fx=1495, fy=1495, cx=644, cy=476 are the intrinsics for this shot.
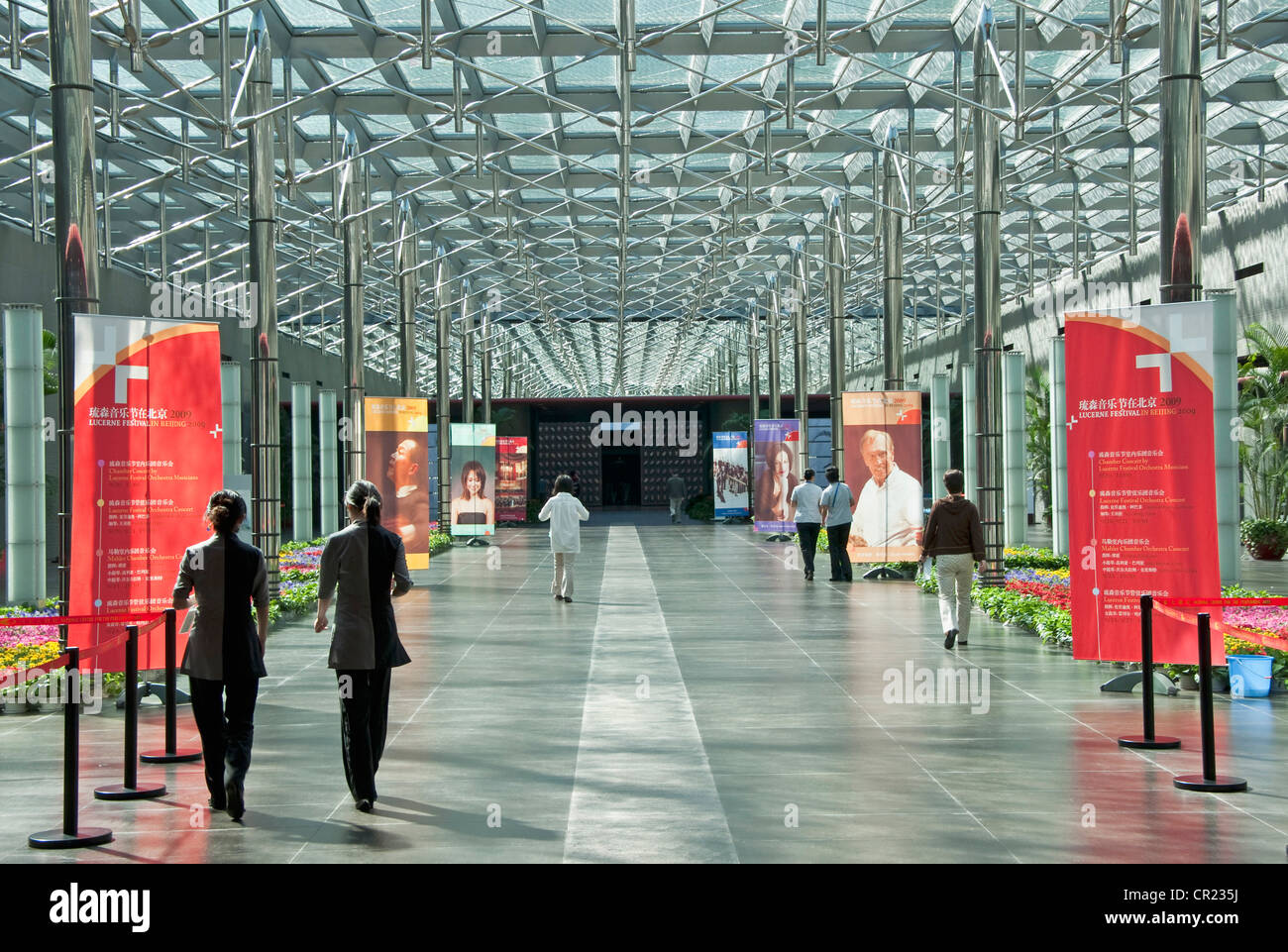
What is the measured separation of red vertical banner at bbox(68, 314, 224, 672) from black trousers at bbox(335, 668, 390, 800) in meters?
3.73

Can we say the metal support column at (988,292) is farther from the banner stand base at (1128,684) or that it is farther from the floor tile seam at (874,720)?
the banner stand base at (1128,684)

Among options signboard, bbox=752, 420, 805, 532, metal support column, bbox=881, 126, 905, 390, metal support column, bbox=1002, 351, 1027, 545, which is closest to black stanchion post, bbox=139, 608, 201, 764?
metal support column, bbox=1002, 351, 1027, 545

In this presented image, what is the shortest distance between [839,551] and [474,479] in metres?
17.1

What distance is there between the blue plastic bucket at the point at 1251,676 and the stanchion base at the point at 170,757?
7.90 m

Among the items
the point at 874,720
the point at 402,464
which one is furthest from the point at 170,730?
the point at 402,464

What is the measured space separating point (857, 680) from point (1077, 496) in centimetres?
242

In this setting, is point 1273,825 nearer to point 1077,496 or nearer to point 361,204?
point 1077,496

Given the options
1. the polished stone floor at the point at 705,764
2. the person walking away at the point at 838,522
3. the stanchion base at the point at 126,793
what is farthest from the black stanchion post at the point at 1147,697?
the person walking away at the point at 838,522

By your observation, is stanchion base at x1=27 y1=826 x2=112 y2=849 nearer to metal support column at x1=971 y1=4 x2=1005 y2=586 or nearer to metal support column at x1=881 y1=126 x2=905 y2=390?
metal support column at x1=971 y1=4 x2=1005 y2=586

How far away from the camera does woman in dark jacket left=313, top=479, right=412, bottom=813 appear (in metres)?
8.05

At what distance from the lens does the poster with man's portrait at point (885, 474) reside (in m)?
25.0

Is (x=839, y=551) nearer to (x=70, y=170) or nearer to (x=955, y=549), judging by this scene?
(x=955, y=549)

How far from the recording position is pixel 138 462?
11711 millimetres
